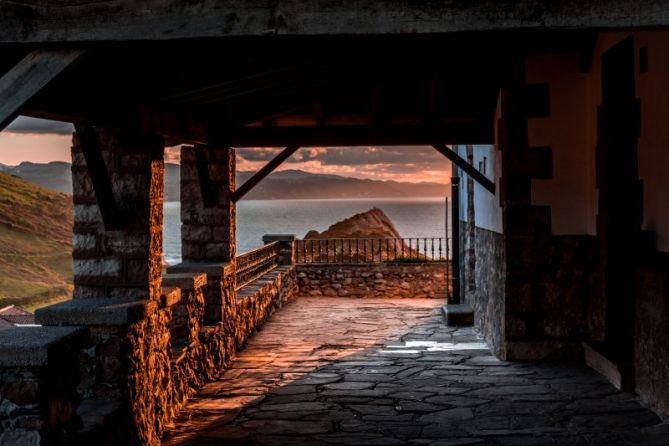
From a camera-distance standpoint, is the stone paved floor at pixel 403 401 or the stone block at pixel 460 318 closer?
the stone paved floor at pixel 403 401

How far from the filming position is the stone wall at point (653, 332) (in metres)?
5.72

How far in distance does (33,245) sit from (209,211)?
49738mm

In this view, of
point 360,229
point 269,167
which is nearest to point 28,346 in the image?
point 269,167

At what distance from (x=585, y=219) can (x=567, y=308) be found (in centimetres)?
101

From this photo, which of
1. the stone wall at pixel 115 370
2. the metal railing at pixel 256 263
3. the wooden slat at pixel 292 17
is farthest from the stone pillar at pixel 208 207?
the wooden slat at pixel 292 17

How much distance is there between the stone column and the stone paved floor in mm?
1226

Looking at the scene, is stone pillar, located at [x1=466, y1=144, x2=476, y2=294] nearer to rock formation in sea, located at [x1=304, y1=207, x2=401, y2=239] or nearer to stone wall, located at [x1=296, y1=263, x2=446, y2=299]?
stone wall, located at [x1=296, y1=263, x2=446, y2=299]

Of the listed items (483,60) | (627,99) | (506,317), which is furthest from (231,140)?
(627,99)

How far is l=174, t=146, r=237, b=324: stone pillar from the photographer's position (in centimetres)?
894

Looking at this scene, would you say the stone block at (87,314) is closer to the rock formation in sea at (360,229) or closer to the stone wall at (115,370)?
the stone wall at (115,370)

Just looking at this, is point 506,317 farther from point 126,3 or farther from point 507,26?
point 126,3

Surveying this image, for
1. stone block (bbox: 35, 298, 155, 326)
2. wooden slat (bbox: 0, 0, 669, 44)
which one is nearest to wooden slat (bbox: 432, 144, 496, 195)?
stone block (bbox: 35, 298, 155, 326)

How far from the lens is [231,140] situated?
30.6ft

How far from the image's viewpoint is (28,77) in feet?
11.2
